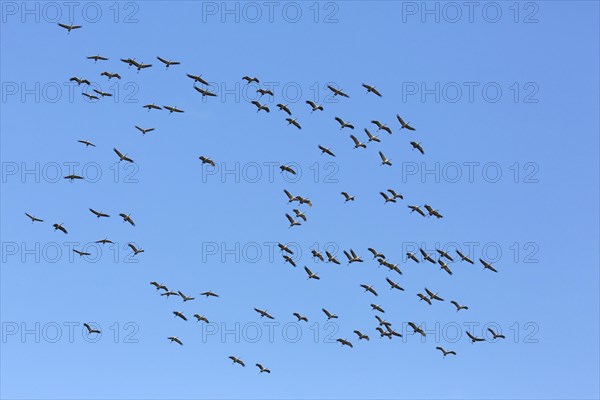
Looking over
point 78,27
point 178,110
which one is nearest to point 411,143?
point 178,110

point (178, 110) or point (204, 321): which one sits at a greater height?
point (178, 110)

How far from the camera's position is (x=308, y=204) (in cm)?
18988

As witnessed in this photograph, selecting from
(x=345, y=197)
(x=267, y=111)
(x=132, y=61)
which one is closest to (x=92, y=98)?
(x=132, y=61)

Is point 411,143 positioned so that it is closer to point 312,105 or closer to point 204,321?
point 312,105

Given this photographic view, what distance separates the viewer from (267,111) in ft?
614

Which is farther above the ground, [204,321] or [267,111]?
[267,111]

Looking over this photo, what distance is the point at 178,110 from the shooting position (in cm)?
18225

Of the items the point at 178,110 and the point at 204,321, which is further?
the point at 204,321

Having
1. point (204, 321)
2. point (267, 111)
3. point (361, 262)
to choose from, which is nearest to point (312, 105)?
point (267, 111)

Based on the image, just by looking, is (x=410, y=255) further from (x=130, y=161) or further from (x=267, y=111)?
(x=130, y=161)

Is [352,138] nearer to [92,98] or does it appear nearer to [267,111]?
[267,111]

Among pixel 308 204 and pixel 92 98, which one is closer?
pixel 92 98

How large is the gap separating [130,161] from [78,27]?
17.8 m

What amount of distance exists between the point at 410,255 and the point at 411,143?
57.6ft
